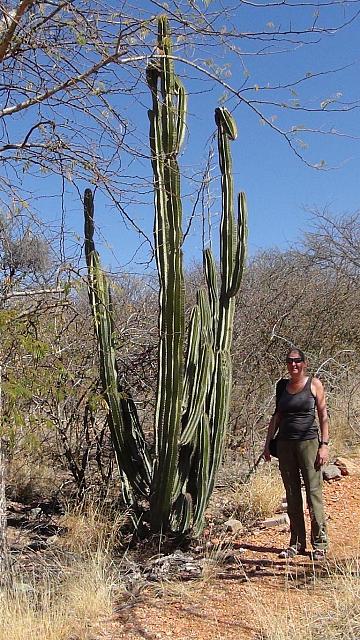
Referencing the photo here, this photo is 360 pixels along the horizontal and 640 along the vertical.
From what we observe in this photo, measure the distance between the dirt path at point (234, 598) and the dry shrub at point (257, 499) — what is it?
2.32ft

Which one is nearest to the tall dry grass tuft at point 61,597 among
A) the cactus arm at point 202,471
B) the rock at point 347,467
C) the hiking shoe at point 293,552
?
the cactus arm at point 202,471

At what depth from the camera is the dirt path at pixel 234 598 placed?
402cm

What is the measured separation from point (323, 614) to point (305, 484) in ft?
4.42

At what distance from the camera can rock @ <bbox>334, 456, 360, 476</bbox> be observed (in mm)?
7883

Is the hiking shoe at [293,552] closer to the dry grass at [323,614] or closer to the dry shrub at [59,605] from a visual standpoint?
the dry grass at [323,614]

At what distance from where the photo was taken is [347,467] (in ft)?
26.1

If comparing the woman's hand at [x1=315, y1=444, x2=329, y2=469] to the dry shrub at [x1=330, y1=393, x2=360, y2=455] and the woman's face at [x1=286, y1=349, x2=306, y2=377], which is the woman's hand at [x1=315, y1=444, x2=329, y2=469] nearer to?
the woman's face at [x1=286, y1=349, x2=306, y2=377]

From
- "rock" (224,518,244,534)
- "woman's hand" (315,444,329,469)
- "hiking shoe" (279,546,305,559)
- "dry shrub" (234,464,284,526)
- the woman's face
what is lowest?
"hiking shoe" (279,546,305,559)

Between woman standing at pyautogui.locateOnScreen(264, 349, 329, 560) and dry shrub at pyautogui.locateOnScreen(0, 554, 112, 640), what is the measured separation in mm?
1489

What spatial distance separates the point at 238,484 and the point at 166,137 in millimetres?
3704

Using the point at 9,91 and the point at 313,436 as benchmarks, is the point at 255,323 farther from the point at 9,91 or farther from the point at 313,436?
the point at 9,91

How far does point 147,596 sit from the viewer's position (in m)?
4.69

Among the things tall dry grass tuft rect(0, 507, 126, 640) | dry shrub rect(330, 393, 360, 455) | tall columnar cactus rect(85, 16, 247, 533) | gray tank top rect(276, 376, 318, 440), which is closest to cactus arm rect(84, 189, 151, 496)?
tall columnar cactus rect(85, 16, 247, 533)

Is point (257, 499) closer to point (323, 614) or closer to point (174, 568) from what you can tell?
point (174, 568)
